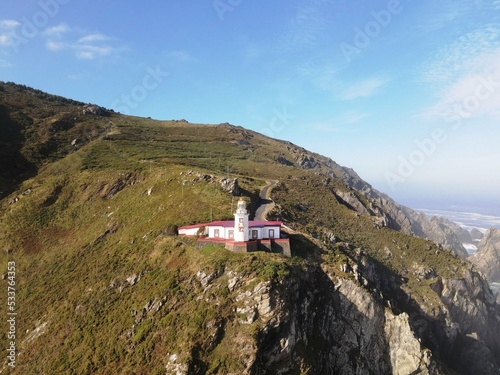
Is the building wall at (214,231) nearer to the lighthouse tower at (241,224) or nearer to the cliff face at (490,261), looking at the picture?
the lighthouse tower at (241,224)

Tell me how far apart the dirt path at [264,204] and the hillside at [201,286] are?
1814 mm

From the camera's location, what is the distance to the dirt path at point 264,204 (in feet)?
184

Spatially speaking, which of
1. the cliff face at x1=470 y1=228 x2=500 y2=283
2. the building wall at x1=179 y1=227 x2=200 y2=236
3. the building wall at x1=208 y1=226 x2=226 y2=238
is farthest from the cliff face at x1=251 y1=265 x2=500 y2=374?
the cliff face at x1=470 y1=228 x2=500 y2=283

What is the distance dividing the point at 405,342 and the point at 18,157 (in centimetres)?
9895

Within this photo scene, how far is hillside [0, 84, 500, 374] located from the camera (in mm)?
30828

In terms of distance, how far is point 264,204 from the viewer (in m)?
64.1

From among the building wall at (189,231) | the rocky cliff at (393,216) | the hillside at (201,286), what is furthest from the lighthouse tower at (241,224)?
the rocky cliff at (393,216)

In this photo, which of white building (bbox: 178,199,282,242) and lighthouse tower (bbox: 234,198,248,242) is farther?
white building (bbox: 178,199,282,242)

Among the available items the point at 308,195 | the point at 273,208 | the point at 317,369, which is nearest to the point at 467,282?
the point at 308,195

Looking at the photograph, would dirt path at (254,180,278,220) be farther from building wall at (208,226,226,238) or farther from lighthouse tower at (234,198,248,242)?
lighthouse tower at (234,198,248,242)

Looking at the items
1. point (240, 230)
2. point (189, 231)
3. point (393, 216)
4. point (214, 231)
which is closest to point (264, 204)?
point (189, 231)

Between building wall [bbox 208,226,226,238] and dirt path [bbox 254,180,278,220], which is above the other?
dirt path [bbox 254,180,278,220]

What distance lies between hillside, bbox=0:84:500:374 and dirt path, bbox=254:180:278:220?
181 cm

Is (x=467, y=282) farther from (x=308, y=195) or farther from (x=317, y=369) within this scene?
(x=317, y=369)
